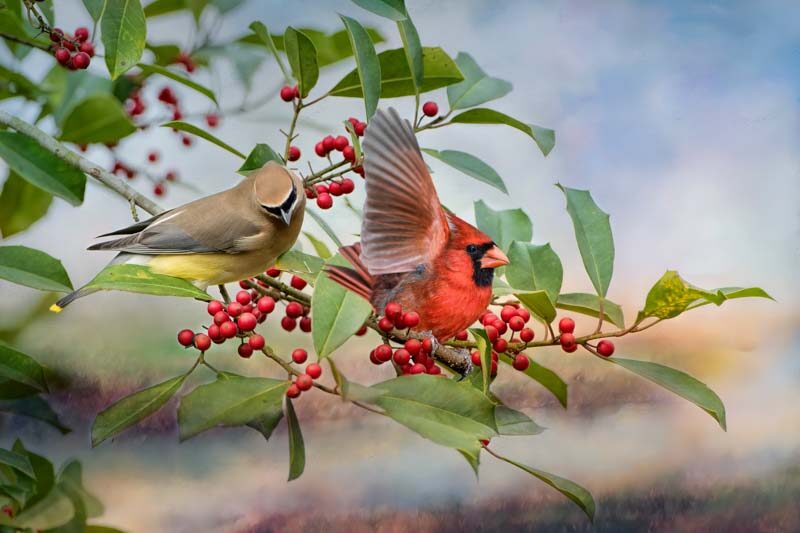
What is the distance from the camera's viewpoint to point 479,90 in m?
0.82

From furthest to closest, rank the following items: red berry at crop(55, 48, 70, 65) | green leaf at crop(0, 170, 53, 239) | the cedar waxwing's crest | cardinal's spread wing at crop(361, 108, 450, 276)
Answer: green leaf at crop(0, 170, 53, 239) < red berry at crop(55, 48, 70, 65) < the cedar waxwing's crest < cardinal's spread wing at crop(361, 108, 450, 276)

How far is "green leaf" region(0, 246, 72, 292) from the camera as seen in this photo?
0.75 metres

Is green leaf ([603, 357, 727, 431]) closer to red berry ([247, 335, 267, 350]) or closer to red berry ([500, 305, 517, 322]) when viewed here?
red berry ([500, 305, 517, 322])

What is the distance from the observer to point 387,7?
0.68 metres

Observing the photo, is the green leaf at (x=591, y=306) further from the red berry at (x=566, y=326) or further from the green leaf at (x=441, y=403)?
the green leaf at (x=441, y=403)

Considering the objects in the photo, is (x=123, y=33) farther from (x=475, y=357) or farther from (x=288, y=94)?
(x=475, y=357)

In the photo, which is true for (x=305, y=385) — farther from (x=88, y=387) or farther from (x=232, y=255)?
(x=88, y=387)

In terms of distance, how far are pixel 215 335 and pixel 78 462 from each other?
0.48m

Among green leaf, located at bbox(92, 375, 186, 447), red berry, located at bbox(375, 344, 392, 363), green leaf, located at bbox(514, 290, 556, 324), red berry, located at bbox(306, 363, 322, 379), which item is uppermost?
green leaf, located at bbox(514, 290, 556, 324)

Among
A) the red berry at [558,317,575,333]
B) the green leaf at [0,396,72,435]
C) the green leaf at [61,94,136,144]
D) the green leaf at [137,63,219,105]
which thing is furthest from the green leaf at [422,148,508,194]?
the green leaf at [0,396,72,435]

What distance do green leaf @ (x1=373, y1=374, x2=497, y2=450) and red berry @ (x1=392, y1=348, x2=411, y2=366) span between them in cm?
2

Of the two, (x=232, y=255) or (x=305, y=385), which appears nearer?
(x=305, y=385)

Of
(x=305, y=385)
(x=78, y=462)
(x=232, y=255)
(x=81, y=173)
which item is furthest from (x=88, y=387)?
(x=305, y=385)

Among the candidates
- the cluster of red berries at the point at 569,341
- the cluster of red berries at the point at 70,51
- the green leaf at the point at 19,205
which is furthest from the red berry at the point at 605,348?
the green leaf at the point at 19,205
